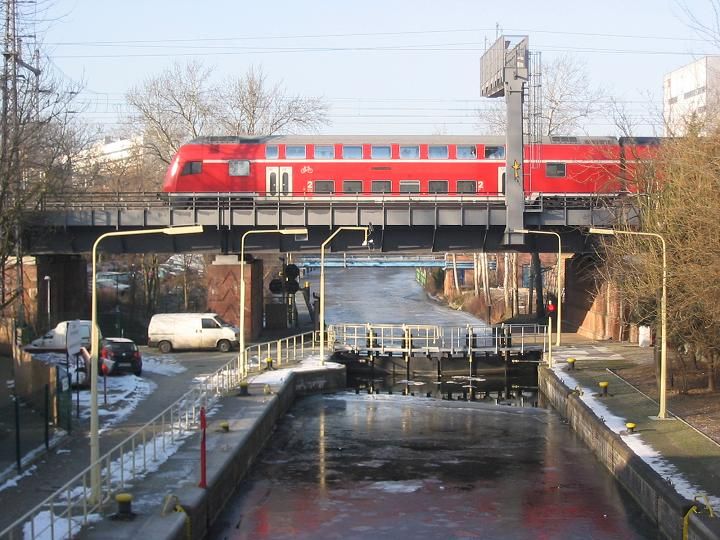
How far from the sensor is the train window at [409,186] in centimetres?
4891

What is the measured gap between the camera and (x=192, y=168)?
48.8 m


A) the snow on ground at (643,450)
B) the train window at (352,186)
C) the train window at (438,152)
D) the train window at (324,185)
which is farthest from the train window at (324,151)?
the snow on ground at (643,450)

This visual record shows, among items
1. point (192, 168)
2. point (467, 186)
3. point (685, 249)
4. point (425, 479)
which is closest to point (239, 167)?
point (192, 168)

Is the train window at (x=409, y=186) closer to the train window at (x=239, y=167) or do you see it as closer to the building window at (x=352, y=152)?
the building window at (x=352, y=152)

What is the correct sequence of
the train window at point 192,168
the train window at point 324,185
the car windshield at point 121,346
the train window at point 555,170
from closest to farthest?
the car windshield at point 121,346 → the train window at point 192,168 → the train window at point 324,185 → the train window at point 555,170

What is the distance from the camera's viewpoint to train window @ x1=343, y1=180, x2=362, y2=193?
48.8 meters

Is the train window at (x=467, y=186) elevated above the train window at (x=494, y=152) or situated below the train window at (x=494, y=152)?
below

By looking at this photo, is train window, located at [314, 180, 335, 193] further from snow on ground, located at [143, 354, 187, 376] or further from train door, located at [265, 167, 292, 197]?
snow on ground, located at [143, 354, 187, 376]

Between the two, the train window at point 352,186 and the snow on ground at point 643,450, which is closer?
the snow on ground at point 643,450

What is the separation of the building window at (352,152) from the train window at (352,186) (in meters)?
1.20

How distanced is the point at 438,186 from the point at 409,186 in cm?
140

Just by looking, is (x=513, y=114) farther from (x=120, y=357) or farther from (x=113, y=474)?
(x=113, y=474)

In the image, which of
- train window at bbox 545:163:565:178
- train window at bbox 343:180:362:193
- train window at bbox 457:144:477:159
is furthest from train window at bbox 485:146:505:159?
train window at bbox 343:180:362:193

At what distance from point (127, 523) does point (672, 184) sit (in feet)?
65.7
